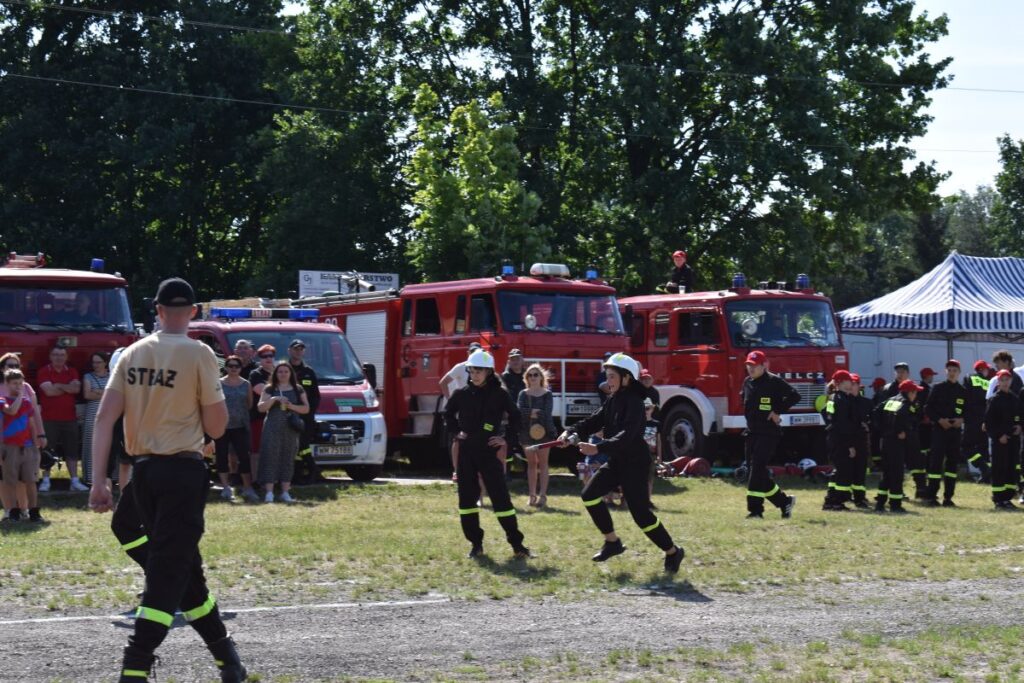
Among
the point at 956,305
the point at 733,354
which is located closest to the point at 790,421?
the point at 733,354

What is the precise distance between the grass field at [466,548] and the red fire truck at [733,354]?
205 inches

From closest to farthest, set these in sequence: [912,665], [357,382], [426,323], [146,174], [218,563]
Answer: [912,665] < [218,563] < [357,382] < [426,323] < [146,174]

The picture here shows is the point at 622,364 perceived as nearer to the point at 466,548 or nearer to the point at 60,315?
the point at 466,548

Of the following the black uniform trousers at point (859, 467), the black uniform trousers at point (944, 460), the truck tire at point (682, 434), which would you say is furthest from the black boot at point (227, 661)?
the truck tire at point (682, 434)

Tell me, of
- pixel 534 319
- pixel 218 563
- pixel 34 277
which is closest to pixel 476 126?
pixel 534 319

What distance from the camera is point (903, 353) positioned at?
103 ft

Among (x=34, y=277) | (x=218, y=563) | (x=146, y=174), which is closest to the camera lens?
(x=218, y=563)

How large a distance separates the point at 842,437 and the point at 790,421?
4.85 meters

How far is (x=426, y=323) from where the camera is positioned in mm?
23203

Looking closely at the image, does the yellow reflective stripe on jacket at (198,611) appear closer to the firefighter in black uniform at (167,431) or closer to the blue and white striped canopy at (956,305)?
the firefighter in black uniform at (167,431)

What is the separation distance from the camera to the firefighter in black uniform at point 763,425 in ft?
53.4

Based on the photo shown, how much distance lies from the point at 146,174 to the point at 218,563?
29759mm

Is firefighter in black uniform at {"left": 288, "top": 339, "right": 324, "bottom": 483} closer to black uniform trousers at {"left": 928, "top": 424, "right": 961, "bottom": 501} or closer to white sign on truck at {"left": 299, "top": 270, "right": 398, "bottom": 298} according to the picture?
black uniform trousers at {"left": 928, "top": 424, "right": 961, "bottom": 501}

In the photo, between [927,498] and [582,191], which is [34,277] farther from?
[582,191]
